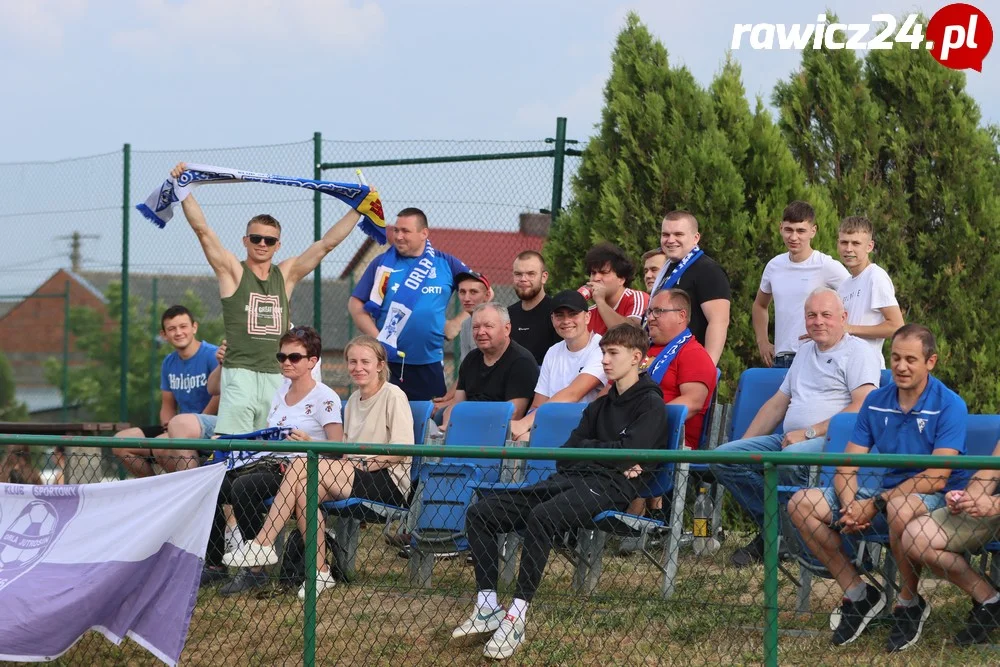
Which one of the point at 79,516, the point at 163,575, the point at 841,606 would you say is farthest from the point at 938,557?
the point at 79,516

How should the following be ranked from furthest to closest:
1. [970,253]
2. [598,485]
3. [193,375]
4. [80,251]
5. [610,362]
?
[80,251] < [970,253] < [193,375] < [610,362] < [598,485]

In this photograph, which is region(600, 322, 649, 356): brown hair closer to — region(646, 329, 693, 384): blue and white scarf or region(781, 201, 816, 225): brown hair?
region(646, 329, 693, 384): blue and white scarf

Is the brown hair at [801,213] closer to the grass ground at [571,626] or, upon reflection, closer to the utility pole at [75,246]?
the grass ground at [571,626]

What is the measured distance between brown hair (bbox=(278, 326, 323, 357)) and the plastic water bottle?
2121 mm

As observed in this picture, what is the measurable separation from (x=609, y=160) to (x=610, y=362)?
3.31 meters

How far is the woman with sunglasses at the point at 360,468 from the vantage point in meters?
5.59

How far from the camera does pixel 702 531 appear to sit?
Result: 607 centimetres

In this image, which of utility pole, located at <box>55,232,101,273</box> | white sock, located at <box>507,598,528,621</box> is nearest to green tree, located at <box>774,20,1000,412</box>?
white sock, located at <box>507,598,528,621</box>

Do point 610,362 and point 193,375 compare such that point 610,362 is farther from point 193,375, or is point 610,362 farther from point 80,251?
point 80,251

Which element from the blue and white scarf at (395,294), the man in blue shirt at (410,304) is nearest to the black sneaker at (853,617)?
the man in blue shirt at (410,304)

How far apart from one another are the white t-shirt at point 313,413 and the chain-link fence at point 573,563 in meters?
0.55

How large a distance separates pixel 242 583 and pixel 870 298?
11.5ft

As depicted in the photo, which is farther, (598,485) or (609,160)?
(609,160)

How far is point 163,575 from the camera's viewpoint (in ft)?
16.7
